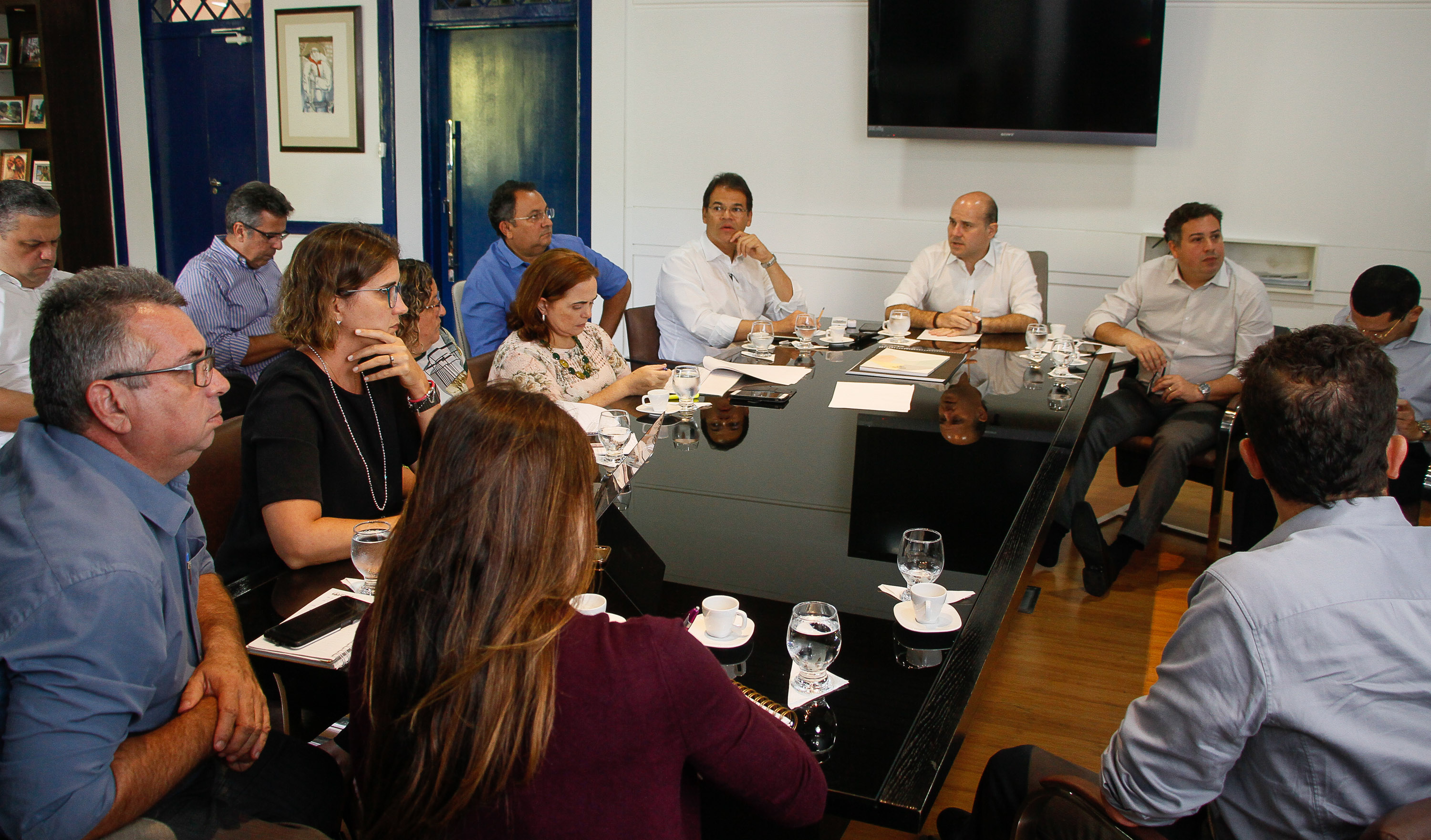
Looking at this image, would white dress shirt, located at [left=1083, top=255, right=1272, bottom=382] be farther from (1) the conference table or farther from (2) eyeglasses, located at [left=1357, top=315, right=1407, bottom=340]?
(1) the conference table

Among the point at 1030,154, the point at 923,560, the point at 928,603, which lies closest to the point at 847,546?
the point at 923,560

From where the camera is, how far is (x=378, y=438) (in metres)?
1.99

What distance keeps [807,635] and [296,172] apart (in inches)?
237

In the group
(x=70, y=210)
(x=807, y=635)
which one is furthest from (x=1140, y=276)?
(x=70, y=210)

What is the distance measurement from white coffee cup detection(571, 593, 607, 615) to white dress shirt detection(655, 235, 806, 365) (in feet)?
8.26

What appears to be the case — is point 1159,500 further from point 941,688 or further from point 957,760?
point 941,688

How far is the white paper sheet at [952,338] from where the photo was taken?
3.65 metres

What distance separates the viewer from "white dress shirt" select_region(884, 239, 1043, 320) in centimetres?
416

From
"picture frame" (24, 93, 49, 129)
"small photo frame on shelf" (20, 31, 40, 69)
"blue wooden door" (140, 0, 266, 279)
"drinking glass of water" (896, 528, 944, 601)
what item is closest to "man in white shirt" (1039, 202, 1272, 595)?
"drinking glass of water" (896, 528, 944, 601)

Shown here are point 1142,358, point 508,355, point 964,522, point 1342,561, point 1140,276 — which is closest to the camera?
point 1342,561

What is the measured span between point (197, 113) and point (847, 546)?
647 centimetres

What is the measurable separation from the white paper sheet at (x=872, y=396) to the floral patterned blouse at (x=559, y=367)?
708mm

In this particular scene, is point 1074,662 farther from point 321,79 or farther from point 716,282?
point 321,79

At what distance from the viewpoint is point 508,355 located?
2744 mm
